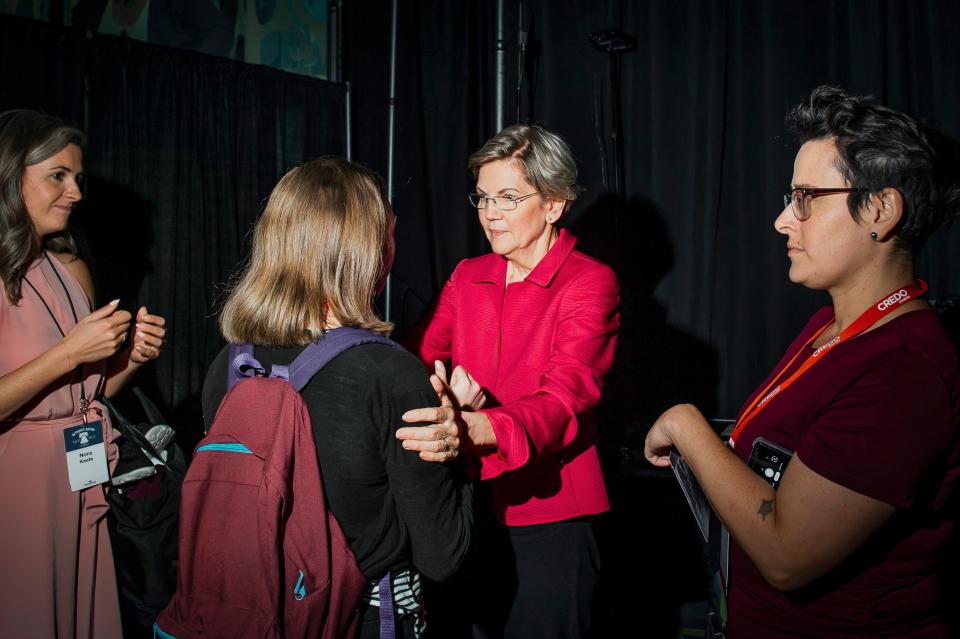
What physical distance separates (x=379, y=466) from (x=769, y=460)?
0.65 meters

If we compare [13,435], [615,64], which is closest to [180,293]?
[13,435]

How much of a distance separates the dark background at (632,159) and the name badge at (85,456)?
3.70 feet

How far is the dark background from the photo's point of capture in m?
3.01

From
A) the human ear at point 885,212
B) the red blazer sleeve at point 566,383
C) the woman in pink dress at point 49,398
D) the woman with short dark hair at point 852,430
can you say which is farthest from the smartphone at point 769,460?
the woman in pink dress at point 49,398

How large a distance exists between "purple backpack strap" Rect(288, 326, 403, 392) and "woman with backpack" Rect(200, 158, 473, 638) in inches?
0.5

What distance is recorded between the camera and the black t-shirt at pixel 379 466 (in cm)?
126

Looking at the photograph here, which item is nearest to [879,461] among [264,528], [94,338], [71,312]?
[264,528]

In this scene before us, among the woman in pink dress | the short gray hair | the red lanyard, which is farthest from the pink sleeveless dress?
the red lanyard

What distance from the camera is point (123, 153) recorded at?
10.2 ft

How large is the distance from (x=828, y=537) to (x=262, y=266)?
3.45 ft

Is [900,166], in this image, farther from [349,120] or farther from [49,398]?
[349,120]

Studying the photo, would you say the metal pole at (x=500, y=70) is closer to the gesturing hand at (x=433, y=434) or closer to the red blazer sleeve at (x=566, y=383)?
the red blazer sleeve at (x=566, y=383)

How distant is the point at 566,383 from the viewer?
5.79 ft

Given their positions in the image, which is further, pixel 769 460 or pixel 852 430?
pixel 769 460
